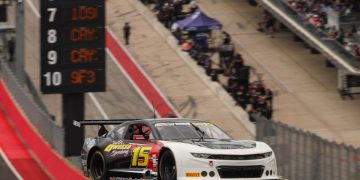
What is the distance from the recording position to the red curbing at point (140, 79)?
36875 millimetres

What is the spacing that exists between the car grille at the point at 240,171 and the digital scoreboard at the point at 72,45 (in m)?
10.5

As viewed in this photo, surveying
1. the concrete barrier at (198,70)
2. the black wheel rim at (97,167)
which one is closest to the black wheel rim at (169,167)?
the black wheel rim at (97,167)

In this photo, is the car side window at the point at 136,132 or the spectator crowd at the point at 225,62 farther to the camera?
the spectator crowd at the point at 225,62

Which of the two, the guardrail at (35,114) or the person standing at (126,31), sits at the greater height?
the person standing at (126,31)

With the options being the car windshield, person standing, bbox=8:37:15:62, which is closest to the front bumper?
the car windshield

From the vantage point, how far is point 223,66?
1559 inches

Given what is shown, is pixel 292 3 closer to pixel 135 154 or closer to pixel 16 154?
pixel 16 154

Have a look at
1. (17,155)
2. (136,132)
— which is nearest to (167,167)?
(136,132)

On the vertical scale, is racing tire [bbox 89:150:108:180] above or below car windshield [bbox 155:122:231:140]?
below

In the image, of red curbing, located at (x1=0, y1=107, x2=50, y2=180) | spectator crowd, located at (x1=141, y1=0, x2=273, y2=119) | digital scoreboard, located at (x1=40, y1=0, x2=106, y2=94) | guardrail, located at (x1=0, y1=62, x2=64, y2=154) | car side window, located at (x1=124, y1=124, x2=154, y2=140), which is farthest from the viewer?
spectator crowd, located at (x1=141, y1=0, x2=273, y2=119)

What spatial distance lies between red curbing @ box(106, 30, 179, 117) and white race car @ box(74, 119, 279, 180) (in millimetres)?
17080

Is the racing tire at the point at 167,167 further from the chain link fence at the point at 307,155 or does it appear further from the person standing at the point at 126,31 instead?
the person standing at the point at 126,31

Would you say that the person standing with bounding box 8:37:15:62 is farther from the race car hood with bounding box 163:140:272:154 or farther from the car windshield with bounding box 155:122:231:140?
the race car hood with bounding box 163:140:272:154

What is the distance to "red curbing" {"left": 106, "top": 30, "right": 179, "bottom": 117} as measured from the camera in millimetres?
36875
